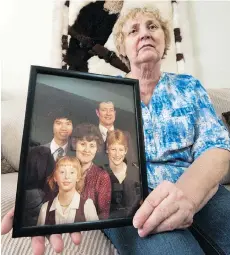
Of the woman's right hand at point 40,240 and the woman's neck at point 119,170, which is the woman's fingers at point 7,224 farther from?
the woman's neck at point 119,170

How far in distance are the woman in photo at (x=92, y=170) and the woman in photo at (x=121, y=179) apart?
0.01m

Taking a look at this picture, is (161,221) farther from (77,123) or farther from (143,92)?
(143,92)

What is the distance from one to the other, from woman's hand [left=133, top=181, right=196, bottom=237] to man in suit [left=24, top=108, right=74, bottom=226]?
161 mm

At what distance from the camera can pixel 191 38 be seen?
1.61 meters

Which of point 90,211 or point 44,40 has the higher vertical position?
point 44,40

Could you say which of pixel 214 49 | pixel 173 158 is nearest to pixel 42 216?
pixel 173 158

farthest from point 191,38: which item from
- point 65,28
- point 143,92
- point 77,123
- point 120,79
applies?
point 77,123

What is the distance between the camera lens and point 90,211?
425mm

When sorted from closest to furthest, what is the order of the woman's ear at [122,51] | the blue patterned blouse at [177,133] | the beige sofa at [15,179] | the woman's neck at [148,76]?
1. the beige sofa at [15,179]
2. the blue patterned blouse at [177,133]
3. the woman's neck at [148,76]
4. the woman's ear at [122,51]

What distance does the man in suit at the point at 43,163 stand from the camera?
397 mm

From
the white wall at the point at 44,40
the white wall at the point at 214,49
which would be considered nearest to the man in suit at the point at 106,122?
the white wall at the point at 44,40

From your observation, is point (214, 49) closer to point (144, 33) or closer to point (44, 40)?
point (144, 33)

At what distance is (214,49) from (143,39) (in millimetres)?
940

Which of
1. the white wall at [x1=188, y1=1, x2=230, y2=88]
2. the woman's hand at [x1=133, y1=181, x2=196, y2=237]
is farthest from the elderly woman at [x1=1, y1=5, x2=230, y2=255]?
the white wall at [x1=188, y1=1, x2=230, y2=88]
